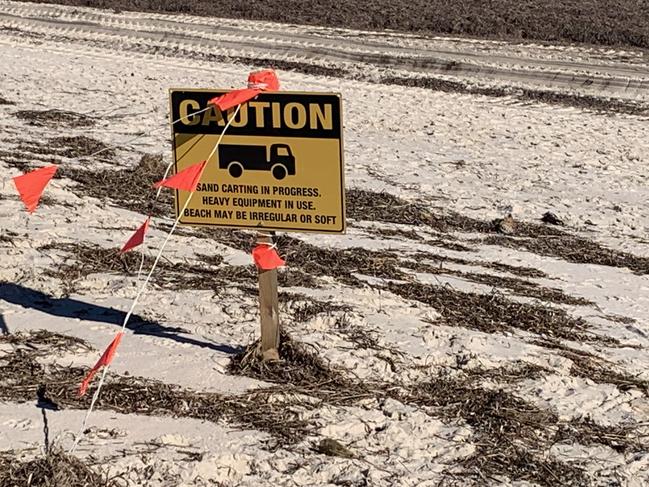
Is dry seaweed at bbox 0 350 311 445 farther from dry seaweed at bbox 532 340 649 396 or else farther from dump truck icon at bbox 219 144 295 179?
dry seaweed at bbox 532 340 649 396

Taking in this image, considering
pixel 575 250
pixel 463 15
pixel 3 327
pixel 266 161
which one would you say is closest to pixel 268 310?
pixel 266 161

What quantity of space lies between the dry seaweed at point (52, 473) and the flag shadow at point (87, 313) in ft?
4.90

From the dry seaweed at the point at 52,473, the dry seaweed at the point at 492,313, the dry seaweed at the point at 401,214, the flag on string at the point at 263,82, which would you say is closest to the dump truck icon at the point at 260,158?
the flag on string at the point at 263,82

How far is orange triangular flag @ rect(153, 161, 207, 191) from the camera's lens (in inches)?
220

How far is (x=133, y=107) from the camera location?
47.2ft

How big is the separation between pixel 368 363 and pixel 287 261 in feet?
6.35

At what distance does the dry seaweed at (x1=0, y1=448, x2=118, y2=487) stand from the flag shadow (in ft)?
4.90

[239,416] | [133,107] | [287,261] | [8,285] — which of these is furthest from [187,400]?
[133,107]

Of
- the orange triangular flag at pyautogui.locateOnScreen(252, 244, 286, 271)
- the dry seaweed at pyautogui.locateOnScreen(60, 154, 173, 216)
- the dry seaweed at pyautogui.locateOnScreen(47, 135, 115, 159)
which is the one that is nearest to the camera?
the orange triangular flag at pyautogui.locateOnScreen(252, 244, 286, 271)

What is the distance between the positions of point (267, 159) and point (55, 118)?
26.5ft

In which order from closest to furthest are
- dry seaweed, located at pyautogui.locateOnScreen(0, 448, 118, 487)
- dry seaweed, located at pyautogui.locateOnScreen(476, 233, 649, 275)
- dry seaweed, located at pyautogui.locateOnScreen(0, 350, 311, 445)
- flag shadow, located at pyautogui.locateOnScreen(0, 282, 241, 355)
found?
dry seaweed, located at pyautogui.locateOnScreen(0, 448, 118, 487) → dry seaweed, located at pyautogui.locateOnScreen(0, 350, 311, 445) → flag shadow, located at pyautogui.locateOnScreen(0, 282, 241, 355) → dry seaweed, located at pyautogui.locateOnScreen(476, 233, 649, 275)

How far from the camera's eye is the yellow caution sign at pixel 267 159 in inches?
218

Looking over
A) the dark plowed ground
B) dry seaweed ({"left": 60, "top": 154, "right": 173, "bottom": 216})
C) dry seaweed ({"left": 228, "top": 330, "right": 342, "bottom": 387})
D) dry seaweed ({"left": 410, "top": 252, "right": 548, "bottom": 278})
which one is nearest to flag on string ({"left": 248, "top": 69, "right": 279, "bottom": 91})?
dry seaweed ({"left": 228, "top": 330, "right": 342, "bottom": 387})

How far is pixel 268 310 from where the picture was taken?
5793 mm
